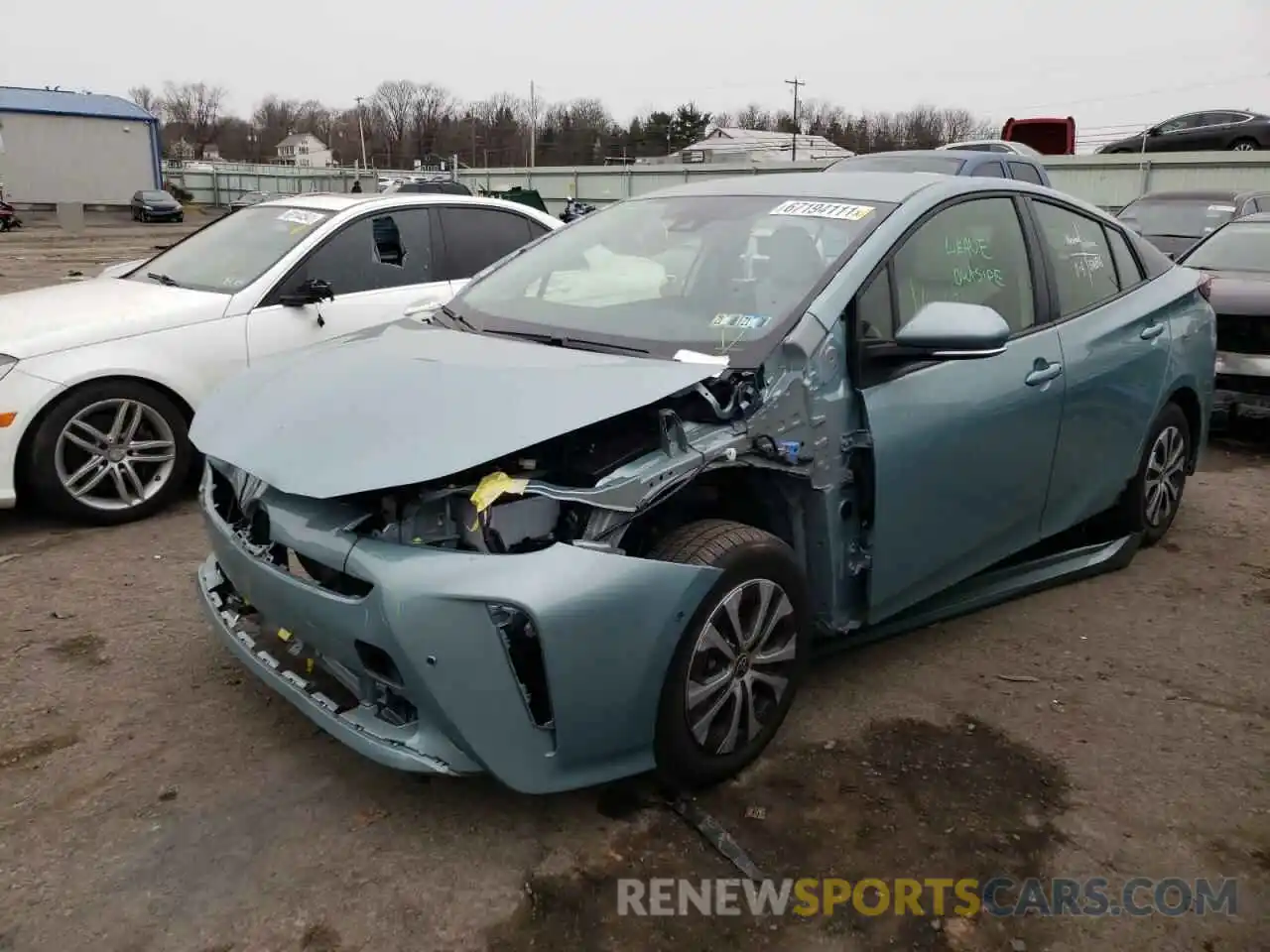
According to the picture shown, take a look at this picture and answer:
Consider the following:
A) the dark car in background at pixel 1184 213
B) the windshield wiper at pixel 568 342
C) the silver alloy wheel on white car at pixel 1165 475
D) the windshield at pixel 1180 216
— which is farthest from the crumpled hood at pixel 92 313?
the windshield at pixel 1180 216

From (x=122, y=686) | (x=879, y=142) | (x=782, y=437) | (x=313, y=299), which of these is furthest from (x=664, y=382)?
(x=879, y=142)

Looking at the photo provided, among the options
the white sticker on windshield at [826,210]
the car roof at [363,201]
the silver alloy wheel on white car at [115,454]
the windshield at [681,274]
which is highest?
the car roof at [363,201]

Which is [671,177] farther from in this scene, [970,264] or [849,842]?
[849,842]

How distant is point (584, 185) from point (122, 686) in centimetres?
3112

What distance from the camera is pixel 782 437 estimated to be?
2.87 meters

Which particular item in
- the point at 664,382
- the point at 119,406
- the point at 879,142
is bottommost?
the point at 119,406

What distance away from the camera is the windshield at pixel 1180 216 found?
1111 centimetres

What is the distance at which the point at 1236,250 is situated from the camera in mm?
7922

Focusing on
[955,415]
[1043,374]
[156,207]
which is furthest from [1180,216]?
[156,207]

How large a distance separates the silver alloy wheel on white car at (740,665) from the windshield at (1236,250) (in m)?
6.50

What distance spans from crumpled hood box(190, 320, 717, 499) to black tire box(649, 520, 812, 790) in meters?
0.41

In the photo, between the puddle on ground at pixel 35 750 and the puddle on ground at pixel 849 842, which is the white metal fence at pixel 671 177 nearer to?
the puddle on ground at pixel 849 842

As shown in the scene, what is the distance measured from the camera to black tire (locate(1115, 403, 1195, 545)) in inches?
175

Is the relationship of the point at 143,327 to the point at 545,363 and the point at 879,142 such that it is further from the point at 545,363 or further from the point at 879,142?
the point at 879,142
